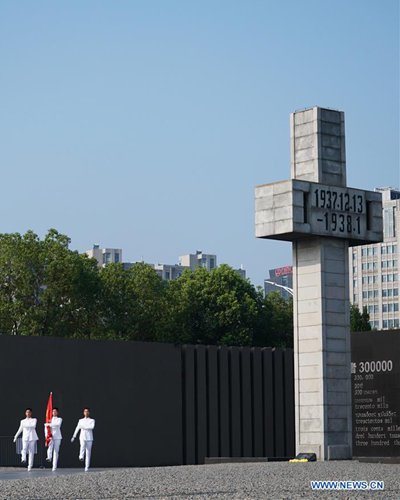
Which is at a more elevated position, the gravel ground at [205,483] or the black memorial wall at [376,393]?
the black memorial wall at [376,393]

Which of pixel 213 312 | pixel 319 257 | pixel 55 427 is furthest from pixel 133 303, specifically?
pixel 55 427

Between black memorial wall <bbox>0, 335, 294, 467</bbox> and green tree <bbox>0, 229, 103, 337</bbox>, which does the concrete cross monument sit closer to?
black memorial wall <bbox>0, 335, 294, 467</bbox>

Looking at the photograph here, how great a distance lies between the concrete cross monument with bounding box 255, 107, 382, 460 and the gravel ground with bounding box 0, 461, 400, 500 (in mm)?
5523

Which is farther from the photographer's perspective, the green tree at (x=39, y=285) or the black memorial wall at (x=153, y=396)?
the green tree at (x=39, y=285)

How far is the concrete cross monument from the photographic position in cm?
3972

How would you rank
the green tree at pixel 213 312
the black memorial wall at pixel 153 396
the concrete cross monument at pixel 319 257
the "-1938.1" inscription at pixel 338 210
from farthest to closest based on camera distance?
1. the green tree at pixel 213 312
2. the black memorial wall at pixel 153 396
3. the "-1938.1" inscription at pixel 338 210
4. the concrete cross monument at pixel 319 257

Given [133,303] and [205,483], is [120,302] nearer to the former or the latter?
[133,303]

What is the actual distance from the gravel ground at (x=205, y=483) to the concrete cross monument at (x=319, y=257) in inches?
217

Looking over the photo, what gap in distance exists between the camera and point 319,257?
4012 cm

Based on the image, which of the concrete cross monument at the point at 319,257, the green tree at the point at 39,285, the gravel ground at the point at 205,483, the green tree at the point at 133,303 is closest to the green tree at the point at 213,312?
the green tree at the point at 133,303

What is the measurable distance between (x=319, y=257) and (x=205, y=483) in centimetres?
1468

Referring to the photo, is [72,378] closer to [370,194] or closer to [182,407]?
[182,407]

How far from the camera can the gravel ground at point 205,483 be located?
2350 cm

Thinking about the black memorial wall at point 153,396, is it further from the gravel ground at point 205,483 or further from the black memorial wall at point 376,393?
the gravel ground at point 205,483
